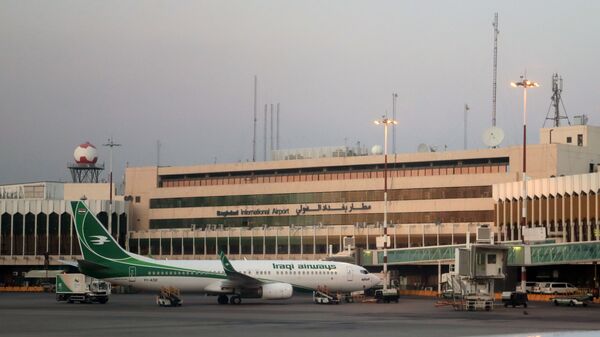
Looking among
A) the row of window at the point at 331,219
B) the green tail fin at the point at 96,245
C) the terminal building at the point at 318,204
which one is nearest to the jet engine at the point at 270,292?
the green tail fin at the point at 96,245

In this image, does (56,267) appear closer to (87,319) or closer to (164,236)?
(164,236)

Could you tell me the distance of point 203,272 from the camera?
76812 mm

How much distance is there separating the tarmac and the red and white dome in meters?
76.0

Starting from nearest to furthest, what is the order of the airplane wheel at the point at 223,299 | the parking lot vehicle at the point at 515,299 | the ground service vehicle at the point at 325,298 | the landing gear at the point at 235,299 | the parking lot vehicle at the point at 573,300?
the parking lot vehicle at the point at 515,299 → the parking lot vehicle at the point at 573,300 → the landing gear at the point at 235,299 → the ground service vehicle at the point at 325,298 → the airplane wheel at the point at 223,299

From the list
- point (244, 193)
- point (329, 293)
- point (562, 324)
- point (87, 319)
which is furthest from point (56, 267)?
point (562, 324)

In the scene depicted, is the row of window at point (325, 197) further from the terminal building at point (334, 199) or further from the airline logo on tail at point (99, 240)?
the airline logo on tail at point (99, 240)

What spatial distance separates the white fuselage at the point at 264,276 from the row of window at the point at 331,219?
1297 inches

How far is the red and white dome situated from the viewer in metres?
141

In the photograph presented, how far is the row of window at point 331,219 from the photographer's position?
114375 mm

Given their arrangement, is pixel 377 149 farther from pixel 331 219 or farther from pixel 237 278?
pixel 237 278

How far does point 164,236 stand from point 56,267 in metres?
14.0

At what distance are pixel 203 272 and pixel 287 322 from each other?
2694 cm

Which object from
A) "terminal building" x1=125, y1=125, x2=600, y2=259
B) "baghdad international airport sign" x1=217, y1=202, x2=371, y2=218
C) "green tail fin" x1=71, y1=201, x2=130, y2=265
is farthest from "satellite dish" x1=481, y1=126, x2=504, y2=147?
"green tail fin" x1=71, y1=201, x2=130, y2=265

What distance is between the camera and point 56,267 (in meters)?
129
